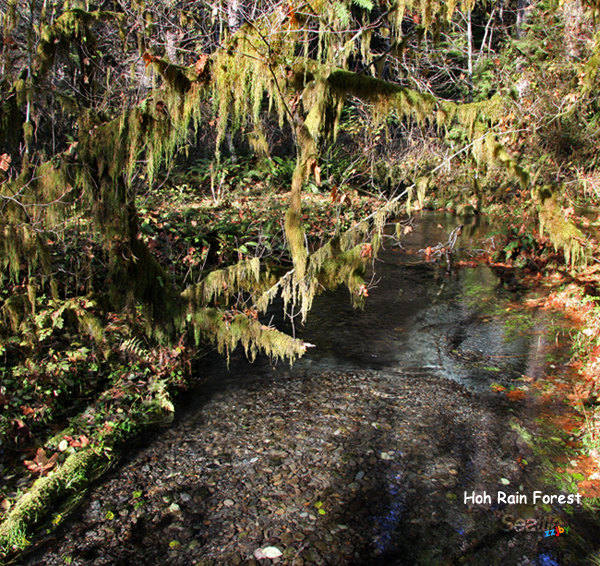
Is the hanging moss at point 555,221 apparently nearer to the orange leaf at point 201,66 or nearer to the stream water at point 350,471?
the stream water at point 350,471

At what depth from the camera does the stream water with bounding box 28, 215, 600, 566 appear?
154 inches

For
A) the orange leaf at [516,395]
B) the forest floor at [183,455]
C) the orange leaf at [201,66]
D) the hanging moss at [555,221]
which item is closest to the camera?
the forest floor at [183,455]

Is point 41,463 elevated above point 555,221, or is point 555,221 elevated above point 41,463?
point 555,221

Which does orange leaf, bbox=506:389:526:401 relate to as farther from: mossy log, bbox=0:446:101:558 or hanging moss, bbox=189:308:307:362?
mossy log, bbox=0:446:101:558

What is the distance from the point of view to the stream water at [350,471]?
391 cm

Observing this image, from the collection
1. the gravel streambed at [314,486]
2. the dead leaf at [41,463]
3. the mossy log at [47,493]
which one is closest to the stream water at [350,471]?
the gravel streambed at [314,486]

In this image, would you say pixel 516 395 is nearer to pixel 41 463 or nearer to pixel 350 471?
pixel 350 471

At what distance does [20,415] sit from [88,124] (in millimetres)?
3415

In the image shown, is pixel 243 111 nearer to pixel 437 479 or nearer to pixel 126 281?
pixel 126 281

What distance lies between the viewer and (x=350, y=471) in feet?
15.9

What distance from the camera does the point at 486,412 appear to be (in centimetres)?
575

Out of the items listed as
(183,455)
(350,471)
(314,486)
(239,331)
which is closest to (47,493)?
Result: (183,455)

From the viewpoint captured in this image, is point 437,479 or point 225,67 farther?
point 225,67

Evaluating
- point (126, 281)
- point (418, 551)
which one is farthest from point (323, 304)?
point (418, 551)
